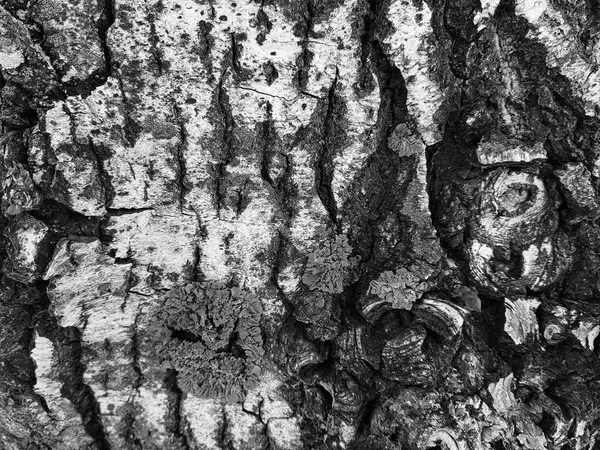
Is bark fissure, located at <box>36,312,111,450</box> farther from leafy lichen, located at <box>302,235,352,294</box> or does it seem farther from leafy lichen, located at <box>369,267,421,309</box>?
leafy lichen, located at <box>369,267,421,309</box>

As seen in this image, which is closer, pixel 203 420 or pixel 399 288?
pixel 399 288

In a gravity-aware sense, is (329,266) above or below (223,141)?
below

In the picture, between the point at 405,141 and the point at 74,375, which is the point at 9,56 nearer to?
the point at 74,375

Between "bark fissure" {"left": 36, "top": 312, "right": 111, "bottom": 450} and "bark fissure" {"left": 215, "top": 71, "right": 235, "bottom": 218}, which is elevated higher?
"bark fissure" {"left": 215, "top": 71, "right": 235, "bottom": 218}

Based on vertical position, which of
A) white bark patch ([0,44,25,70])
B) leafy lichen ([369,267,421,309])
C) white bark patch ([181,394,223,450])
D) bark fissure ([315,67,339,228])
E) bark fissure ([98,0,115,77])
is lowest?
white bark patch ([181,394,223,450])

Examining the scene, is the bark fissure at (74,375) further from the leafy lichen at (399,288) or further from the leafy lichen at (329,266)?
the leafy lichen at (399,288)

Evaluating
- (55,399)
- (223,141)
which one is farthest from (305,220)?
(55,399)

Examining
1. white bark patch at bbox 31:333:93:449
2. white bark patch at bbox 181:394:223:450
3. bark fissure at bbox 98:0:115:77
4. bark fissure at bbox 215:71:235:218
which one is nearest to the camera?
bark fissure at bbox 98:0:115:77

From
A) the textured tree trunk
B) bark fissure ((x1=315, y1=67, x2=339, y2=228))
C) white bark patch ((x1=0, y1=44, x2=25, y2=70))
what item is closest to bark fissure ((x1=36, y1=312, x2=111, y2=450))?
the textured tree trunk
